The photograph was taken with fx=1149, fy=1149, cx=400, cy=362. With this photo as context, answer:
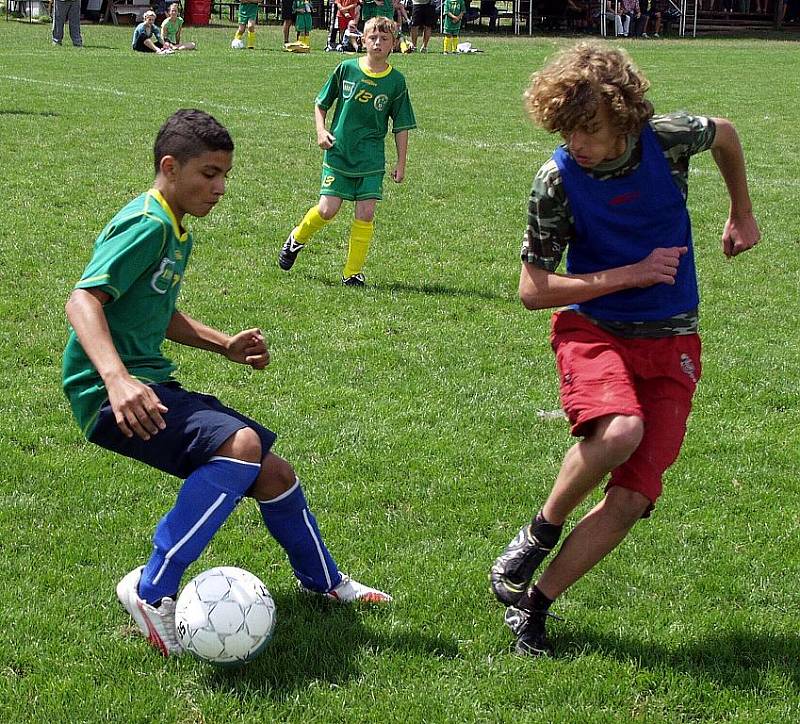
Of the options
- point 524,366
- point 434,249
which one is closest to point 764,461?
point 524,366

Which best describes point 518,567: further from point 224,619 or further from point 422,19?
point 422,19

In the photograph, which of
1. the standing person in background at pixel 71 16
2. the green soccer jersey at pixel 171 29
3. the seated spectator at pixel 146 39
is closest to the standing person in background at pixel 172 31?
the green soccer jersey at pixel 171 29

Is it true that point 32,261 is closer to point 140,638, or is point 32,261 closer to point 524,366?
point 524,366

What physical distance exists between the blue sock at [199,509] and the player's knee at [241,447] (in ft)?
0.05

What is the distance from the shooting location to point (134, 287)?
362cm

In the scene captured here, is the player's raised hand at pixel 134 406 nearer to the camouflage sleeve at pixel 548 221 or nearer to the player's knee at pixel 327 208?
the camouflage sleeve at pixel 548 221

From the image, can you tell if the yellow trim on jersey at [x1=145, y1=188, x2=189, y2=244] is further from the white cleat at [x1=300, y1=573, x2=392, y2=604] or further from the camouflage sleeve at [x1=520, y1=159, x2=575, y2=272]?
the white cleat at [x1=300, y1=573, x2=392, y2=604]

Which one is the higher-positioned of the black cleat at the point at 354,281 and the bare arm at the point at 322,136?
the bare arm at the point at 322,136

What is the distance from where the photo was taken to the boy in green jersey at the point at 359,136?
27.5 ft

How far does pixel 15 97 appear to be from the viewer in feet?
54.0

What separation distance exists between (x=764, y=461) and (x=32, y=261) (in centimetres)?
546

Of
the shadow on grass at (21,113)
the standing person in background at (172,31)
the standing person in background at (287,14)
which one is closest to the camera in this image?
the shadow on grass at (21,113)

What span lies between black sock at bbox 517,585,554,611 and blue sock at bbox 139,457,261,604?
3.23 ft

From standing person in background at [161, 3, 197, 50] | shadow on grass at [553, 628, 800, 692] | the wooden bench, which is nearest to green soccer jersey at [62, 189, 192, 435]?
shadow on grass at [553, 628, 800, 692]
